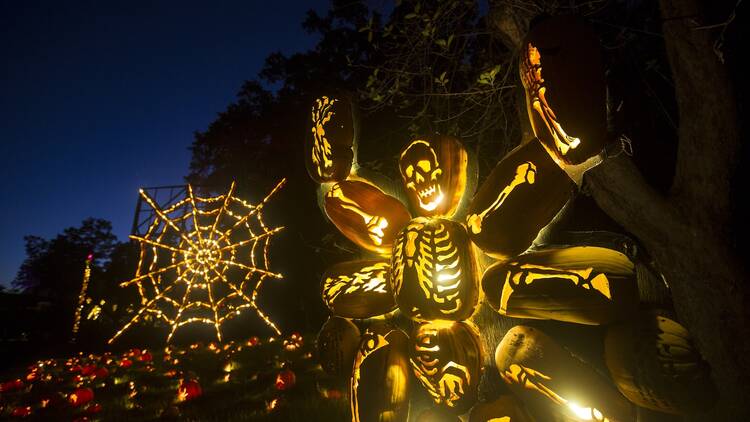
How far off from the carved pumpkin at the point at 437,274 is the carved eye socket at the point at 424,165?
373 mm

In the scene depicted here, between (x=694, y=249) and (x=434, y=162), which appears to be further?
(x=694, y=249)

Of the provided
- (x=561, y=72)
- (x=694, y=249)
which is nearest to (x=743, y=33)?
(x=694, y=249)

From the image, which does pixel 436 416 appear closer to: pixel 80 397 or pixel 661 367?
pixel 661 367

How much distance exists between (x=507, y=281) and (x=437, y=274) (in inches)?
14.8

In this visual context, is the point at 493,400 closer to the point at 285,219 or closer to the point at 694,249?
the point at 694,249

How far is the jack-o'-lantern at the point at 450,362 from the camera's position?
2.08m

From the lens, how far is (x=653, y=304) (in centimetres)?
173

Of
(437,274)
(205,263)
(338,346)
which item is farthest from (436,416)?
(205,263)

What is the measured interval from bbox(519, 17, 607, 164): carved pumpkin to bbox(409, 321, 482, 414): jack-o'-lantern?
1139 mm

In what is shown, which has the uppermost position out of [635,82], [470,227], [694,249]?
[635,82]

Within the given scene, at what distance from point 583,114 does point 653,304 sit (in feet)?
3.16

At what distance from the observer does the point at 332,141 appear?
287 centimetres

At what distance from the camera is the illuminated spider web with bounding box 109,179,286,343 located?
5301mm

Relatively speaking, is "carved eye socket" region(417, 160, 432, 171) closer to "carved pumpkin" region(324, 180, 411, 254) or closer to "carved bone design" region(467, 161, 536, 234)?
"carved pumpkin" region(324, 180, 411, 254)
